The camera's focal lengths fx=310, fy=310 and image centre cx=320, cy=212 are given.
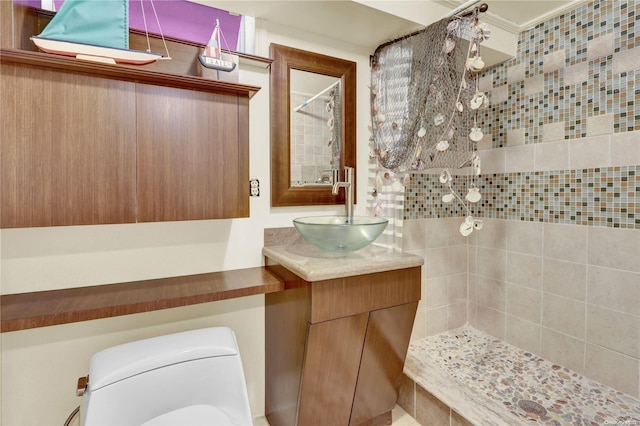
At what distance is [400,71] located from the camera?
1668mm

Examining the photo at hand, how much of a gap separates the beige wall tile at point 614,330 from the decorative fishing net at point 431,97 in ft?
3.45

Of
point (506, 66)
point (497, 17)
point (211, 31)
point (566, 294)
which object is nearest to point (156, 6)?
point (211, 31)

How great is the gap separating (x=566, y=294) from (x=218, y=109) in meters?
2.07

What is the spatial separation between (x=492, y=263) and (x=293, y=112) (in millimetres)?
1678

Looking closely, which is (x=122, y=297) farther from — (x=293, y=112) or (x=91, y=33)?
(x=293, y=112)

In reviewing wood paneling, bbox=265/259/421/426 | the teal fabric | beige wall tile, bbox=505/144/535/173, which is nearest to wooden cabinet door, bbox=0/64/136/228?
the teal fabric

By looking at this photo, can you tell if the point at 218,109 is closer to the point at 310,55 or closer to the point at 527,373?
the point at 310,55

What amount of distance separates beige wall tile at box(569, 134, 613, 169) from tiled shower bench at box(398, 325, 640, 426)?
45.2 inches

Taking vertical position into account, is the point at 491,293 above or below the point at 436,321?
above

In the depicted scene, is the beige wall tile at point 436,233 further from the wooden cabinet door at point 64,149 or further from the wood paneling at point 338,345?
the wooden cabinet door at point 64,149

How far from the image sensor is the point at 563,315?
1.77 metres

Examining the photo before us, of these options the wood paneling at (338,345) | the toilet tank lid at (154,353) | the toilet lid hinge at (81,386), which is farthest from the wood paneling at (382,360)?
the toilet lid hinge at (81,386)

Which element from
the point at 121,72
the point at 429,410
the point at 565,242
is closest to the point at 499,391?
the point at 429,410

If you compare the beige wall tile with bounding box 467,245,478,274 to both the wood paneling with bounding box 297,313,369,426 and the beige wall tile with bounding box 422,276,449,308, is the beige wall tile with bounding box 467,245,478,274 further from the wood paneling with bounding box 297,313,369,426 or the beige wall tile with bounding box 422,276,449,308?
the wood paneling with bounding box 297,313,369,426
